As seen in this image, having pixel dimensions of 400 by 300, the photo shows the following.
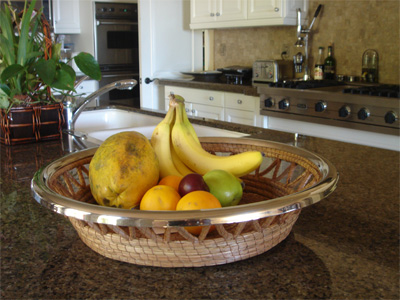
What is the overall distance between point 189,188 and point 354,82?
3.03 metres

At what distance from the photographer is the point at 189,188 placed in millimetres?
643

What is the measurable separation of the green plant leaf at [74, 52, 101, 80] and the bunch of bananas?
0.57m

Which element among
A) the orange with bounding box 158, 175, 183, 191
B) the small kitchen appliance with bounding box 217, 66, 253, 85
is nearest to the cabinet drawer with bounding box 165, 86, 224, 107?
the small kitchen appliance with bounding box 217, 66, 253, 85

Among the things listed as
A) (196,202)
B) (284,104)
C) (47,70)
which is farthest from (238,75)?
(196,202)

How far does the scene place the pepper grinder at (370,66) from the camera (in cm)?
327

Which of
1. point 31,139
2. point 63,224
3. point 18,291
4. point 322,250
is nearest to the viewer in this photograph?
point 18,291

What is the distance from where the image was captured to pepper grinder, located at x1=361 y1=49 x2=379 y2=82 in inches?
129

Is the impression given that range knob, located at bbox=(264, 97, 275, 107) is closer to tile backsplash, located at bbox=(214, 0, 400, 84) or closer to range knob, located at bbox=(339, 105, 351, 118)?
range knob, located at bbox=(339, 105, 351, 118)

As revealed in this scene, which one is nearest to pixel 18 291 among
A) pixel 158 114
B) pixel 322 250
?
pixel 322 250

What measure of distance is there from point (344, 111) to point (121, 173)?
2350 millimetres

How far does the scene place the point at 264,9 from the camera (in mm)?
3500

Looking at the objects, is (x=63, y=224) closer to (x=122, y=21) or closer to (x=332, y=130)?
(x=332, y=130)

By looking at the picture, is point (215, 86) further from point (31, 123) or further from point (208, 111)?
point (31, 123)

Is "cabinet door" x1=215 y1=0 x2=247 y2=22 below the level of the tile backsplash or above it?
above
